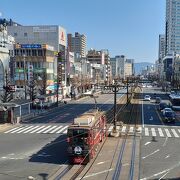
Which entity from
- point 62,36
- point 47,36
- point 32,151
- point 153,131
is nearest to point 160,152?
point 32,151

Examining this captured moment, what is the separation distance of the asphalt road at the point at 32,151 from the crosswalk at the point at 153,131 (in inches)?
300

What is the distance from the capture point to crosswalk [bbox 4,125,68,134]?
46.2 meters

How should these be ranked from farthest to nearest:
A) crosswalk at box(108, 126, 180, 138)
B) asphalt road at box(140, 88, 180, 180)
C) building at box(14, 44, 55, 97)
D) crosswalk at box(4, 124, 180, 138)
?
building at box(14, 44, 55, 97), crosswalk at box(4, 124, 180, 138), crosswalk at box(108, 126, 180, 138), asphalt road at box(140, 88, 180, 180)

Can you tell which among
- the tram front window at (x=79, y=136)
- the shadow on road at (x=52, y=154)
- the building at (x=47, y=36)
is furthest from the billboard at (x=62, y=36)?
the tram front window at (x=79, y=136)

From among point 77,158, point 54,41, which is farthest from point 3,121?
point 54,41

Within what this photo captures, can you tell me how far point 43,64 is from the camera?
11244 centimetres

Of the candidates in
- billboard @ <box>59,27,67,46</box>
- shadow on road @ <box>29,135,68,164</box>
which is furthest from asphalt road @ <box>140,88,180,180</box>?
billboard @ <box>59,27,67,46</box>

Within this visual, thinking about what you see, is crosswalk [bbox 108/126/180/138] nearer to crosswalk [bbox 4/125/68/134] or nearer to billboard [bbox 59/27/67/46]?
crosswalk [bbox 4/125/68/134]

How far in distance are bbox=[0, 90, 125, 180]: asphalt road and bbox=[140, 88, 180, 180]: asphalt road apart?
259 inches

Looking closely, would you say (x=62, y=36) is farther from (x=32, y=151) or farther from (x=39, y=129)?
(x=32, y=151)

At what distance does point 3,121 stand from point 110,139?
66.4 feet

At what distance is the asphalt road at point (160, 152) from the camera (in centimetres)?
2655

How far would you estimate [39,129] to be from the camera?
160 ft

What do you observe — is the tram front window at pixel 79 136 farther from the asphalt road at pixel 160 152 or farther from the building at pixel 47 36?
Answer: the building at pixel 47 36
